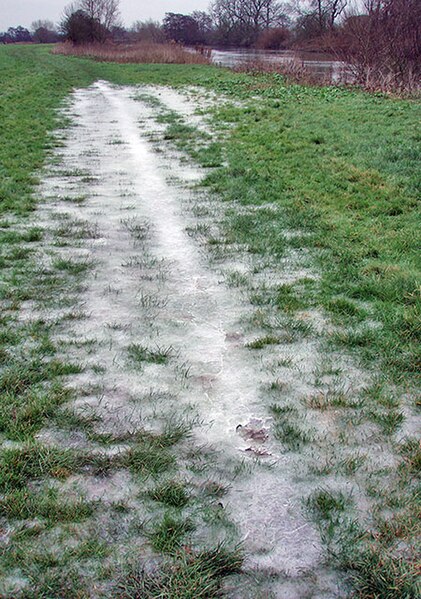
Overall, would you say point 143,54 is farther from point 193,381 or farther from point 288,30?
point 193,381

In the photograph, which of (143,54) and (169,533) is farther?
(143,54)

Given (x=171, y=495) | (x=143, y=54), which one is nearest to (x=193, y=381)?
(x=171, y=495)

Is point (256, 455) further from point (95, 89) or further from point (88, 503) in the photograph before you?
point (95, 89)

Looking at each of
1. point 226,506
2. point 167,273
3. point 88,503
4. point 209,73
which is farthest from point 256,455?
point 209,73

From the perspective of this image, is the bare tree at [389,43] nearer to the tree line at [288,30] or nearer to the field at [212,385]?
the tree line at [288,30]

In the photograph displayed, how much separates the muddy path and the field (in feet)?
0.04

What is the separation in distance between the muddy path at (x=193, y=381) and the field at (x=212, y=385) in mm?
13

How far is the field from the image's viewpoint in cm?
217

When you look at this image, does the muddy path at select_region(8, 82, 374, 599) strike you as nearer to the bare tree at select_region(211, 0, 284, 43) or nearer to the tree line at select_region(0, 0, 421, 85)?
the tree line at select_region(0, 0, 421, 85)

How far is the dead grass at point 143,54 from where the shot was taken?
1410 inches

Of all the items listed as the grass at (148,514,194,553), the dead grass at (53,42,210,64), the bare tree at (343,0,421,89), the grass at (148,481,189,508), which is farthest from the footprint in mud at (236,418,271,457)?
the dead grass at (53,42,210,64)

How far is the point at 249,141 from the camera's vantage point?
34.4ft

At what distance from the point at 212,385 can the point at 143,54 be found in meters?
38.0

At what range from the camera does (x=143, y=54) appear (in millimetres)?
36906
